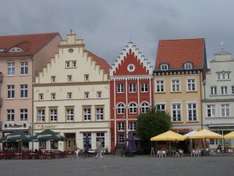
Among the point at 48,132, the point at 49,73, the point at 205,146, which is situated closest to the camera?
the point at 48,132

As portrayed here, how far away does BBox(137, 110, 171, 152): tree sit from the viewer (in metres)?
63.8

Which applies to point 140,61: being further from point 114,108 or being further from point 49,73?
point 49,73

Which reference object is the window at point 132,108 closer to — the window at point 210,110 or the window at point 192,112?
the window at point 192,112

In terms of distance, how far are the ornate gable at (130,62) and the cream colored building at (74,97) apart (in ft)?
5.52

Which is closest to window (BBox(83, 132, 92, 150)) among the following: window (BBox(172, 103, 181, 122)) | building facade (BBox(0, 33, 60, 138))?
building facade (BBox(0, 33, 60, 138))

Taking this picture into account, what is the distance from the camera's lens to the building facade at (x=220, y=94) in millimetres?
67438

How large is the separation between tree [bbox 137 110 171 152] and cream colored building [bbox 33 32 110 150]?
6.08m

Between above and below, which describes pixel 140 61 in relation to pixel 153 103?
above

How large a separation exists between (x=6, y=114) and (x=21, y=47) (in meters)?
8.53

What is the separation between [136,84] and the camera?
6956 centimetres

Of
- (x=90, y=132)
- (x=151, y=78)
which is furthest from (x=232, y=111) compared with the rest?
(x=90, y=132)

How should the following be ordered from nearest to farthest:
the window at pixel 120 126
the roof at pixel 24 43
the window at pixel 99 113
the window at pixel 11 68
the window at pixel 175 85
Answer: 1. the window at pixel 175 85
2. the window at pixel 120 126
3. the window at pixel 99 113
4. the window at pixel 11 68
5. the roof at pixel 24 43

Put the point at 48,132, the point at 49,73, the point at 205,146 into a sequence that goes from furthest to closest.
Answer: the point at 49,73, the point at 205,146, the point at 48,132

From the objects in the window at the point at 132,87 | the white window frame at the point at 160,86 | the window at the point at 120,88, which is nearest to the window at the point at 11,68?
the window at the point at 120,88
